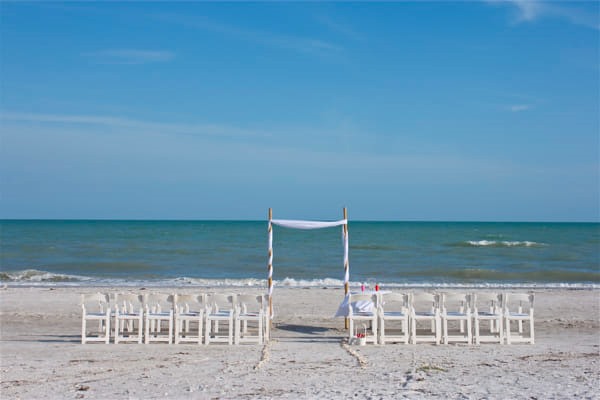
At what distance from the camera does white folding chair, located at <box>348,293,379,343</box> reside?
10602 millimetres

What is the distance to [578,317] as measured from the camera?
14.3 meters

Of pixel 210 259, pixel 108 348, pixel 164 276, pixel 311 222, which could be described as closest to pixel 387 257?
pixel 210 259

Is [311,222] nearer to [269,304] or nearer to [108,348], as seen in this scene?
[269,304]

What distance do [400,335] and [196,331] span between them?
3.72m

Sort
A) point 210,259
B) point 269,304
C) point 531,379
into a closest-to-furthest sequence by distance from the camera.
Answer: point 531,379
point 269,304
point 210,259

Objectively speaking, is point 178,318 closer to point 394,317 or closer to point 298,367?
point 298,367

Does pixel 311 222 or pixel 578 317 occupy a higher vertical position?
pixel 311 222

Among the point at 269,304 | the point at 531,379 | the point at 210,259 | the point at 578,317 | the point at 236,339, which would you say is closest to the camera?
the point at 531,379

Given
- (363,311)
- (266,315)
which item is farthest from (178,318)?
(363,311)

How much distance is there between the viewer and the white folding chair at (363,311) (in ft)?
34.8

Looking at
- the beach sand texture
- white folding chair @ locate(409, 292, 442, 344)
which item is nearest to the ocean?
the beach sand texture

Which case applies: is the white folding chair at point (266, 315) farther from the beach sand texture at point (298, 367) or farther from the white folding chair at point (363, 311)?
the white folding chair at point (363, 311)

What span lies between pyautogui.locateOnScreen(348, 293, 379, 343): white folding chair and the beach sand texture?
0.84 feet

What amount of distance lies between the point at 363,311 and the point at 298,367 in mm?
2838
